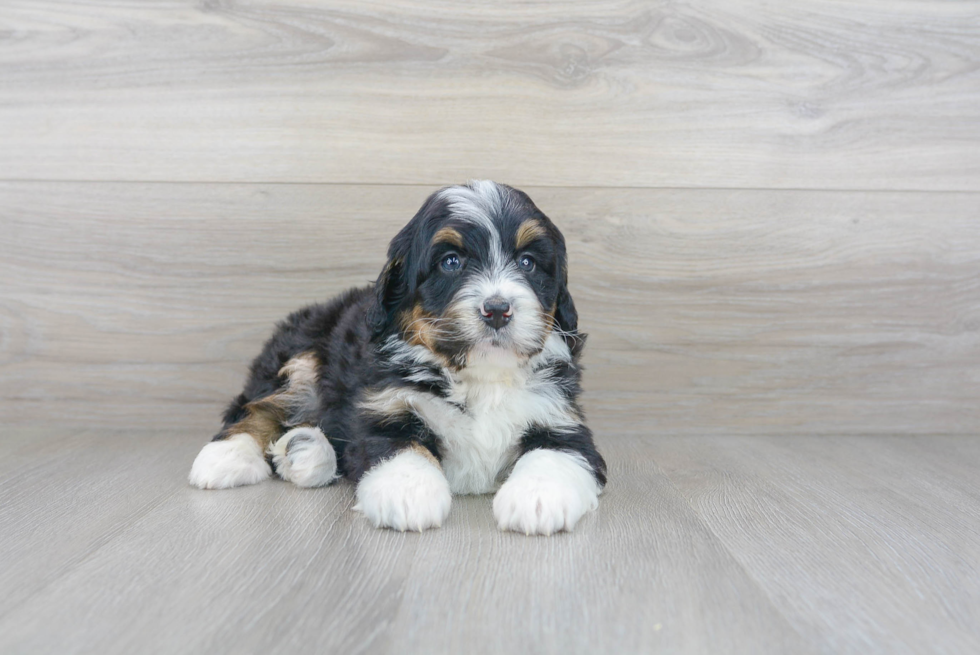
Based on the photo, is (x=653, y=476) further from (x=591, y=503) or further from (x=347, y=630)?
(x=347, y=630)

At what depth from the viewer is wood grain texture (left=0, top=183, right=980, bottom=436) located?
3244mm

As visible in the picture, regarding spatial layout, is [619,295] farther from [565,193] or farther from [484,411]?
[484,411]

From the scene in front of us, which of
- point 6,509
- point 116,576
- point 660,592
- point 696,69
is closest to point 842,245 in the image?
point 696,69

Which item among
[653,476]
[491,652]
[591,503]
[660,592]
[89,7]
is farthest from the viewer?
[89,7]

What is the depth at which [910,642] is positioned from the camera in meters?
1.39

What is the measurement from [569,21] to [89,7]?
1918 millimetres

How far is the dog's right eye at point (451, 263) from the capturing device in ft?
7.21

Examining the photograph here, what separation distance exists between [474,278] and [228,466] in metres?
1.00

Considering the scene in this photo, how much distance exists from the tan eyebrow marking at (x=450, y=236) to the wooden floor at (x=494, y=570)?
0.74 metres

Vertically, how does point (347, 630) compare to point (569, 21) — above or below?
below

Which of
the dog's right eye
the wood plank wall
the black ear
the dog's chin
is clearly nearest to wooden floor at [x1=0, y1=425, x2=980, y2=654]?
the dog's chin

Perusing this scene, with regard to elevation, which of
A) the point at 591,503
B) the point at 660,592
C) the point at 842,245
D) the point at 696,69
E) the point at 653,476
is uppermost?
the point at 696,69

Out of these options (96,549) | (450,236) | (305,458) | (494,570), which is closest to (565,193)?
(450,236)

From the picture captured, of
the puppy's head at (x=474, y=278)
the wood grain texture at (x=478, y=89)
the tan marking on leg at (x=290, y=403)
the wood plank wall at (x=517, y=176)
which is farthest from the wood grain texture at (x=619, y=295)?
the puppy's head at (x=474, y=278)
